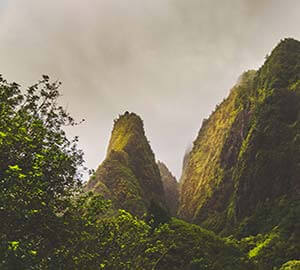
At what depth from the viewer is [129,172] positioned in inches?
4577

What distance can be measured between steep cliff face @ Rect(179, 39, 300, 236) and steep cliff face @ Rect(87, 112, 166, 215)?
49.2 ft

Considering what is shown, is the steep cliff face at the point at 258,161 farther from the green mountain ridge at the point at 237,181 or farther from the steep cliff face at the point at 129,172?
the steep cliff face at the point at 129,172

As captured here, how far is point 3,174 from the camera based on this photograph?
16625mm

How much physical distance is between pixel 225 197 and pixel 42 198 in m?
89.7

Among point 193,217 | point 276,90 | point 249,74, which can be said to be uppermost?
point 249,74

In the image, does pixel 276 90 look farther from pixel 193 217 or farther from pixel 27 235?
pixel 27 235

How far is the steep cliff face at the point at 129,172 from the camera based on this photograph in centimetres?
10006

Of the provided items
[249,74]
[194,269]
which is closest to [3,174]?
[194,269]

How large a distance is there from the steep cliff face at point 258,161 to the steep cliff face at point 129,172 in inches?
590

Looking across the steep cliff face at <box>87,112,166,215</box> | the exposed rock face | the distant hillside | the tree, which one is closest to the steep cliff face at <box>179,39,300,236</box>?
the distant hillside

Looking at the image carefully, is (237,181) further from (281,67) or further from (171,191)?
(171,191)

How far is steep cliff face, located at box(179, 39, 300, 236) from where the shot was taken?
241ft

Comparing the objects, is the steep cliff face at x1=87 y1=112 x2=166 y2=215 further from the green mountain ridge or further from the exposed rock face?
the exposed rock face

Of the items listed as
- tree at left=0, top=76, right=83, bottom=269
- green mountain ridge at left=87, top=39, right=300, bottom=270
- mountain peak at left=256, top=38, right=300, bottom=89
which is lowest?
tree at left=0, top=76, right=83, bottom=269
